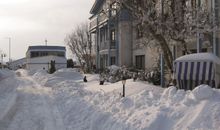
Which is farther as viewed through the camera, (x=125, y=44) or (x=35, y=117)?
(x=125, y=44)

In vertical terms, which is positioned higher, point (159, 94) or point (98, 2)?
point (98, 2)

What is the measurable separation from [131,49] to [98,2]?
12.9 metres

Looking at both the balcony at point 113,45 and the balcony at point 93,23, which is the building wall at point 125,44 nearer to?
the balcony at point 113,45

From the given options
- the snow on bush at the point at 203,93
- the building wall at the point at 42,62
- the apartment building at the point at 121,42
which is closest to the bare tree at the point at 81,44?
the apartment building at the point at 121,42

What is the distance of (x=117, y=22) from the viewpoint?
4059 cm

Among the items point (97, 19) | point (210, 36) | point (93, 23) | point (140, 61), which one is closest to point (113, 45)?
point (140, 61)

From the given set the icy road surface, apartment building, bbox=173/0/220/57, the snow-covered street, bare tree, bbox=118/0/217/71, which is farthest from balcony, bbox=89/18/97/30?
the snow-covered street

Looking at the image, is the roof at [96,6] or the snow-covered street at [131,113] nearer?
the snow-covered street at [131,113]

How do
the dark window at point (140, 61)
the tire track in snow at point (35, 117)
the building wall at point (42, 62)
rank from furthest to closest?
the building wall at point (42, 62)
the dark window at point (140, 61)
the tire track in snow at point (35, 117)

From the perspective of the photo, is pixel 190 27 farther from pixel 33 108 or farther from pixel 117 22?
pixel 117 22

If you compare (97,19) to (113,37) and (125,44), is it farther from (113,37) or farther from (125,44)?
(125,44)

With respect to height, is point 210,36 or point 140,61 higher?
point 210,36

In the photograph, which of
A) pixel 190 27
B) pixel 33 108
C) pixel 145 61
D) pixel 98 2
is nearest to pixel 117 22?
pixel 145 61

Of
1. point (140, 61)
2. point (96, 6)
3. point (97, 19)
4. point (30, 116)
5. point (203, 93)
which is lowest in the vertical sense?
point (30, 116)
